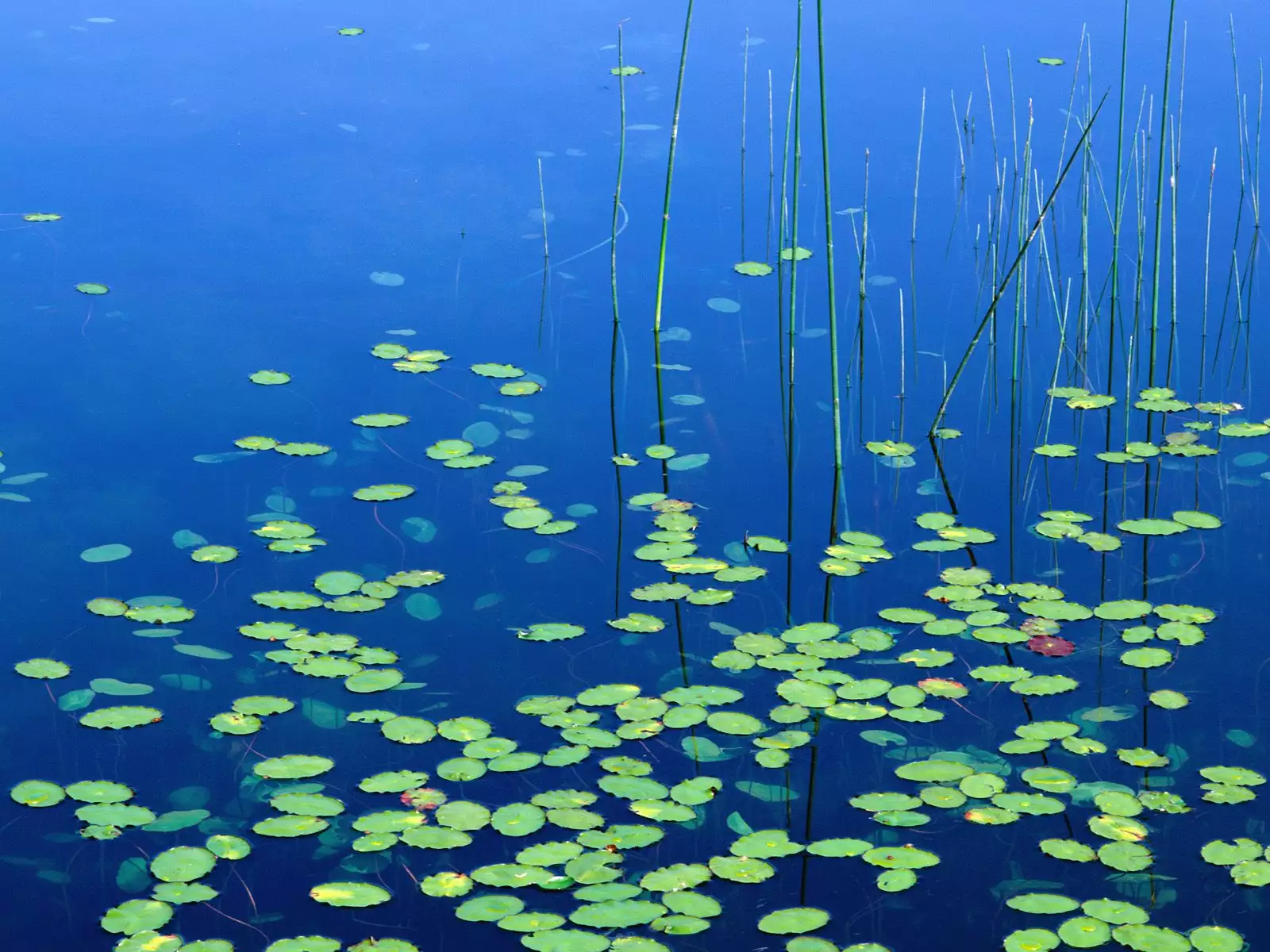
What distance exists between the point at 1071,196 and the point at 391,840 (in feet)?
10.8

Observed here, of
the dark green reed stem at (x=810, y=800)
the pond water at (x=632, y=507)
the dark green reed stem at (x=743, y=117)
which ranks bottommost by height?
the dark green reed stem at (x=810, y=800)

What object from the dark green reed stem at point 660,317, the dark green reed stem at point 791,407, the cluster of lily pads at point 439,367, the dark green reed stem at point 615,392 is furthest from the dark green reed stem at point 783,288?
the cluster of lily pads at point 439,367

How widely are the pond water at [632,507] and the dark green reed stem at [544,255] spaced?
37 mm

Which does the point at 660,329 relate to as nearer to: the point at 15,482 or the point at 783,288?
the point at 783,288

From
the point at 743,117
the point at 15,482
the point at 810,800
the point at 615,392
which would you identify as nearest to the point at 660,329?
the point at 615,392

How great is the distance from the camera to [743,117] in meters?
5.28

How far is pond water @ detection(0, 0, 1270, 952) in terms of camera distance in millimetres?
2342

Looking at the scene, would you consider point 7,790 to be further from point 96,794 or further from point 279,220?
point 279,220

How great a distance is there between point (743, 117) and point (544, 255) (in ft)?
3.59

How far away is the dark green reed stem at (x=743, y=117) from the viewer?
4735 millimetres

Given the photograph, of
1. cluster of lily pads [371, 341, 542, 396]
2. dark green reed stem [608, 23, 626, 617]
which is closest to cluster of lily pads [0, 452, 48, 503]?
cluster of lily pads [371, 341, 542, 396]

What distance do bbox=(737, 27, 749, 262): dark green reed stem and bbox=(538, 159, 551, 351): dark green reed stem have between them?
1.86 ft

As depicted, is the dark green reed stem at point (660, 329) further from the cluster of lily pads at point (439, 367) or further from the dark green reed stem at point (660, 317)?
the cluster of lily pads at point (439, 367)

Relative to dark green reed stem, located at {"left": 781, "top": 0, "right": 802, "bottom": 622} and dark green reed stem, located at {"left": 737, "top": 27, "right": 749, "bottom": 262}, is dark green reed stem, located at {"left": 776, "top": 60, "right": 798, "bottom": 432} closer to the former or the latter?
dark green reed stem, located at {"left": 781, "top": 0, "right": 802, "bottom": 622}
